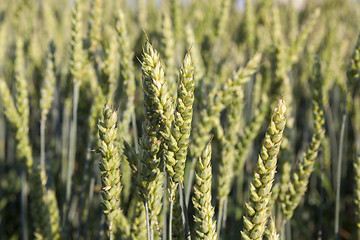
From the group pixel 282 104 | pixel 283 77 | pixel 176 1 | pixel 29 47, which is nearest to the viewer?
pixel 282 104

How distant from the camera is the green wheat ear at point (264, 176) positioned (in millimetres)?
688

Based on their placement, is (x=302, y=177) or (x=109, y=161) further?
(x=302, y=177)

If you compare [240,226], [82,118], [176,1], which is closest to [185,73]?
[240,226]

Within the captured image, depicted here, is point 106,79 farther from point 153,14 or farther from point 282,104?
point 153,14

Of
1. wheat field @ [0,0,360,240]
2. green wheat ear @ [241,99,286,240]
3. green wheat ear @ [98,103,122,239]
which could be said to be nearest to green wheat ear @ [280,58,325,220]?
wheat field @ [0,0,360,240]

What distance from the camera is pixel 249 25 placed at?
77.2 inches

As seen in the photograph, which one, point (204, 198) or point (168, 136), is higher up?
point (168, 136)

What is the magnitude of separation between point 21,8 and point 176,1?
88 cm

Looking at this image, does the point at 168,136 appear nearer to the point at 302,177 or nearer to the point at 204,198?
the point at 204,198

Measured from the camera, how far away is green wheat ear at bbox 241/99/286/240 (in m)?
0.69

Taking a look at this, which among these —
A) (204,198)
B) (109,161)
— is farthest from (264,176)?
(109,161)

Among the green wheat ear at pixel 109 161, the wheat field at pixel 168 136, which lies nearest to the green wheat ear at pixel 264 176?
the wheat field at pixel 168 136

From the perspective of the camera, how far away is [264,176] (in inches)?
27.7

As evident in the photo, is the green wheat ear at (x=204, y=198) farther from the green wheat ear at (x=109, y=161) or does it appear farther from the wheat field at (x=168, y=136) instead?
the green wheat ear at (x=109, y=161)
